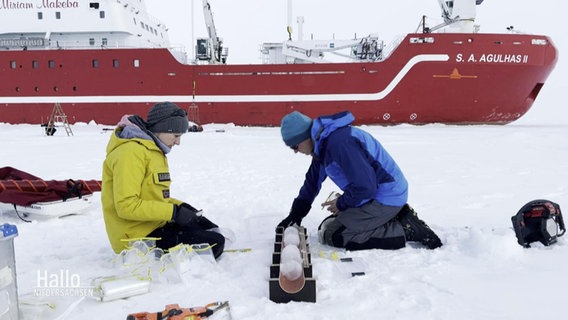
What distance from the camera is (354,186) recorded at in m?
2.60

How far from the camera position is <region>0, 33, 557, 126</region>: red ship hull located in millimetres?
14156

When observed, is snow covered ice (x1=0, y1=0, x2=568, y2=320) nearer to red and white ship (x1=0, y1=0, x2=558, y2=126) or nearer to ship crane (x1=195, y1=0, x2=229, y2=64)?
red and white ship (x1=0, y1=0, x2=558, y2=126)

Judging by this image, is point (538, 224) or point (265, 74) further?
point (265, 74)

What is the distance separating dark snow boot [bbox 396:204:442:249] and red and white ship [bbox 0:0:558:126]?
12.2 m

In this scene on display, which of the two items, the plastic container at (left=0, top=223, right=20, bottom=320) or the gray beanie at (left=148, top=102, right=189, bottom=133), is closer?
the plastic container at (left=0, top=223, right=20, bottom=320)

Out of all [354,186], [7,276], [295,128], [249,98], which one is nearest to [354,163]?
[354,186]

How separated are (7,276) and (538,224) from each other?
280 cm

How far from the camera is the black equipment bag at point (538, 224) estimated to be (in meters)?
2.67

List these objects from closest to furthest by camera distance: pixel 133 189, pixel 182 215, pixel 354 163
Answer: pixel 133 189, pixel 182 215, pixel 354 163

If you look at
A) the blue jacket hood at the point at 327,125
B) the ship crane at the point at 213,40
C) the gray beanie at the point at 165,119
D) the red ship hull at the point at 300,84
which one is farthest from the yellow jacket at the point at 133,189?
the ship crane at the point at 213,40

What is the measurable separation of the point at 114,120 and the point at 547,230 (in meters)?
15.0

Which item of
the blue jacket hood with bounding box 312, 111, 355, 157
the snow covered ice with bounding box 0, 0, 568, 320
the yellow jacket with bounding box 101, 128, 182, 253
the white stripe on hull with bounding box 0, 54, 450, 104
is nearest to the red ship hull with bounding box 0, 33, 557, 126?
the white stripe on hull with bounding box 0, 54, 450, 104

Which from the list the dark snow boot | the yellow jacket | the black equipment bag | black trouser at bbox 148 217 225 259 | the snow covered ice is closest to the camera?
the snow covered ice

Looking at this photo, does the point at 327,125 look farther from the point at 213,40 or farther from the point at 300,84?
the point at 213,40
